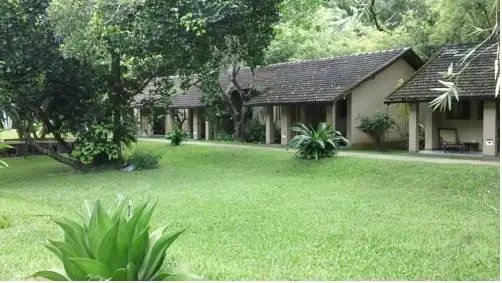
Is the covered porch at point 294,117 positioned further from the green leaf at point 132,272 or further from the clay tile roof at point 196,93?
the green leaf at point 132,272

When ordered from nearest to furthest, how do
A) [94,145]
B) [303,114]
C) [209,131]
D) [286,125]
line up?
[94,145] < [286,125] < [303,114] < [209,131]

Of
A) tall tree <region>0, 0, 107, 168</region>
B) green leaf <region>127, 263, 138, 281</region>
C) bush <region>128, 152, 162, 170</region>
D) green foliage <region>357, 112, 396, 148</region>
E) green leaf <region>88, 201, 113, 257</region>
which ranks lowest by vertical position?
bush <region>128, 152, 162, 170</region>

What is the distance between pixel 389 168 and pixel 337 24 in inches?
455

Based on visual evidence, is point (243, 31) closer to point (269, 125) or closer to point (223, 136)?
point (269, 125)

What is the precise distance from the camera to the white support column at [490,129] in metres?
18.8

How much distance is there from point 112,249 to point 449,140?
19.1 metres

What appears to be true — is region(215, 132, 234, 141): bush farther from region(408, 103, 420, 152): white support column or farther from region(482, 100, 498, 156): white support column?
region(482, 100, 498, 156): white support column

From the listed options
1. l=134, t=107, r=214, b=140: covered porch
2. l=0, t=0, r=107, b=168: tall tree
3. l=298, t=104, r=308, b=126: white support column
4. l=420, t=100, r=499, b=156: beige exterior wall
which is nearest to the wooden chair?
l=420, t=100, r=499, b=156: beige exterior wall

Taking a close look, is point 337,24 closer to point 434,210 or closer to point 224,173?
point 434,210

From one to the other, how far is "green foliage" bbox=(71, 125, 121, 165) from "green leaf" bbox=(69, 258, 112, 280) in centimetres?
1643

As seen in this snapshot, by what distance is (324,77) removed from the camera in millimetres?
26203

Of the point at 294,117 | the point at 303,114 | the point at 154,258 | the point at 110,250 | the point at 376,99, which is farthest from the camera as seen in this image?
the point at 294,117

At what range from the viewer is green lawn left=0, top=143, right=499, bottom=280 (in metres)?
6.28

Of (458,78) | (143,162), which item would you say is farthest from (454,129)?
(143,162)
